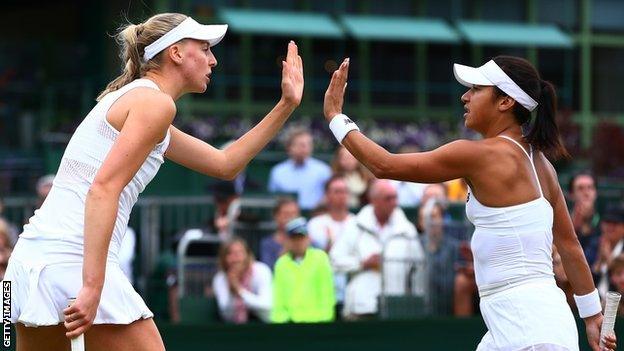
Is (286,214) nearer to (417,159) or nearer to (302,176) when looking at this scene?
(302,176)

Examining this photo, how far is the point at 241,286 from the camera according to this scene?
36.1 feet

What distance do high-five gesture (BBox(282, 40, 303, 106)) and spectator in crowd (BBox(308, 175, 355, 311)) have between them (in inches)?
211

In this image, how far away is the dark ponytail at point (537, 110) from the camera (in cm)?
618

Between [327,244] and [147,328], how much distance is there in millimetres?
6323

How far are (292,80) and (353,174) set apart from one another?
23.7 ft

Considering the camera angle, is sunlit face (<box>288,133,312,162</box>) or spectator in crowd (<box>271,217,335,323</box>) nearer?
spectator in crowd (<box>271,217,335,323</box>)

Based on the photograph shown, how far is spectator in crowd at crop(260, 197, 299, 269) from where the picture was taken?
11758 millimetres

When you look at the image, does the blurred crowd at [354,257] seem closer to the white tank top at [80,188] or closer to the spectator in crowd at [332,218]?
the spectator in crowd at [332,218]

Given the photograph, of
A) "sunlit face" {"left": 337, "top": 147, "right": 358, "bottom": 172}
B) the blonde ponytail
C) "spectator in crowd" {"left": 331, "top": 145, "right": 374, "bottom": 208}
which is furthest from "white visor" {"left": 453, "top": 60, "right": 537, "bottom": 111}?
"sunlit face" {"left": 337, "top": 147, "right": 358, "bottom": 172}

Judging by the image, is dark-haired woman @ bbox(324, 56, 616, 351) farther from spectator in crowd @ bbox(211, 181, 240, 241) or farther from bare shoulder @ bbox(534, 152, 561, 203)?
spectator in crowd @ bbox(211, 181, 240, 241)

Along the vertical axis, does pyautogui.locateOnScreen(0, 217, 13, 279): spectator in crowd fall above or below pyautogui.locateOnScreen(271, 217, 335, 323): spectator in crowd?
above

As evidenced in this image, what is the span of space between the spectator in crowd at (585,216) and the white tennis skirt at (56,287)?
6215 millimetres

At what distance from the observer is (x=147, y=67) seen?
5879 mm

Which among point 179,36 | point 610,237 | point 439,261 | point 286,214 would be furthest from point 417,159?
point 439,261
